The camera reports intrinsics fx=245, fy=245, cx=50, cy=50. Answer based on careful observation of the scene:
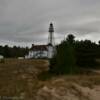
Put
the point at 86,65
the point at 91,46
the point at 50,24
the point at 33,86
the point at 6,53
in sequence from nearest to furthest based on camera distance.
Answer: the point at 33,86 → the point at 86,65 → the point at 91,46 → the point at 50,24 → the point at 6,53

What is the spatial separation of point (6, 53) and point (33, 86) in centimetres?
5982

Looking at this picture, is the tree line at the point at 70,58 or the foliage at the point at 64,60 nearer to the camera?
the foliage at the point at 64,60

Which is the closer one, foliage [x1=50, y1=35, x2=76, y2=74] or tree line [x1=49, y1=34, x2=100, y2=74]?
foliage [x1=50, y1=35, x2=76, y2=74]

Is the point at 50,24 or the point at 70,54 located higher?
the point at 50,24

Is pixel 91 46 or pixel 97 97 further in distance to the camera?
pixel 91 46

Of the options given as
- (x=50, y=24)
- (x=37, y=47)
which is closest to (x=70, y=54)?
→ (x=50, y=24)

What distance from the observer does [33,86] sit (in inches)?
638

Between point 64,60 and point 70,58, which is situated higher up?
point 70,58

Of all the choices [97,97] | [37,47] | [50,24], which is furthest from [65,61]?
[37,47]

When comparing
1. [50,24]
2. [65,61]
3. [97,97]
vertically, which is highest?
[50,24]

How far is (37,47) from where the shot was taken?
76625 mm

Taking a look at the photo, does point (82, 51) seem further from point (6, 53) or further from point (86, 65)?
point (6, 53)

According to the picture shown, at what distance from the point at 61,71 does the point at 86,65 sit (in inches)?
366

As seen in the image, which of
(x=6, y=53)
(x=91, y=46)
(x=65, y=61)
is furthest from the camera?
(x=6, y=53)
